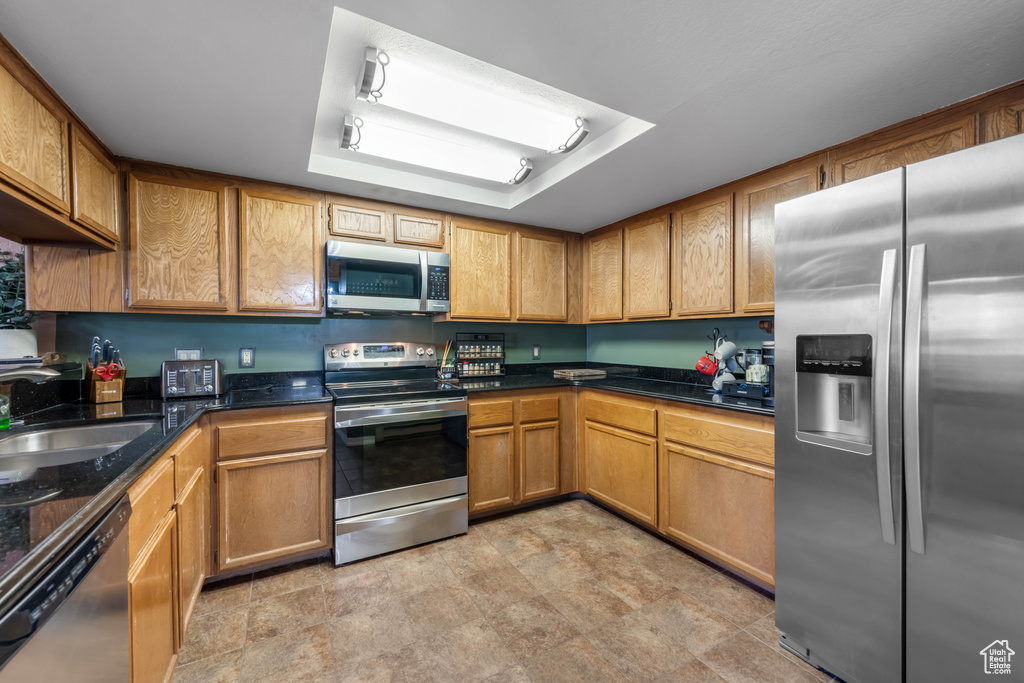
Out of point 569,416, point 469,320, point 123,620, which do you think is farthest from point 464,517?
point 123,620

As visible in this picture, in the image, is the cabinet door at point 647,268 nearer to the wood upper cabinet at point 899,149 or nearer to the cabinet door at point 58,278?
the wood upper cabinet at point 899,149

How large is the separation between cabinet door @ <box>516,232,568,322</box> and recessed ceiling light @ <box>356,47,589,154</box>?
1317mm

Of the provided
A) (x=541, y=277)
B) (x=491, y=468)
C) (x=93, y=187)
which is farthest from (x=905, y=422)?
(x=93, y=187)

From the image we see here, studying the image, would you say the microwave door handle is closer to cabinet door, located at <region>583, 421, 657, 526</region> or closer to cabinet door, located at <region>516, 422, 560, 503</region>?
cabinet door, located at <region>516, 422, 560, 503</region>

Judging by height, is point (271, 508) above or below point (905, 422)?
below

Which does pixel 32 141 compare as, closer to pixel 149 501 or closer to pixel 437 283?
pixel 149 501

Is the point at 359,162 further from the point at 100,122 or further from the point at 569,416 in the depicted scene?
the point at 569,416

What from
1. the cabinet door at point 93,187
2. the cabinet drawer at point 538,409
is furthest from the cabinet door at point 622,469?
the cabinet door at point 93,187

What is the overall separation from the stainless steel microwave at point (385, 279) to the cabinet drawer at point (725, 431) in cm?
166

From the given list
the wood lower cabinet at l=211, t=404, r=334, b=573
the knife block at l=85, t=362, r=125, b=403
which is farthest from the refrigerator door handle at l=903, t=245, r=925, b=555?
the knife block at l=85, t=362, r=125, b=403

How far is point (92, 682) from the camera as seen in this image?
824 millimetres

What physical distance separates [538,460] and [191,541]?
1.95m

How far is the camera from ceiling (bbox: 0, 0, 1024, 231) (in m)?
1.17

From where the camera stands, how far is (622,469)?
8.93ft
